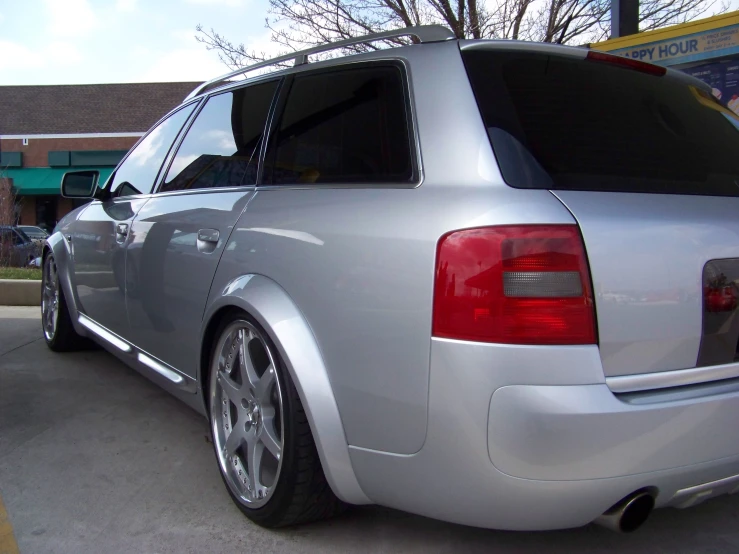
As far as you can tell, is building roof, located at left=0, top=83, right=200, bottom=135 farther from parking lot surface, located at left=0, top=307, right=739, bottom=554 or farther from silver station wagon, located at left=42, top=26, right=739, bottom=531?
silver station wagon, located at left=42, top=26, right=739, bottom=531

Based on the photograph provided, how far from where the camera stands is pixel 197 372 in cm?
303

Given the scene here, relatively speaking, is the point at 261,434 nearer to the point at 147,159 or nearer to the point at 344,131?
the point at 344,131

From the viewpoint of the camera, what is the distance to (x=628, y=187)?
207cm

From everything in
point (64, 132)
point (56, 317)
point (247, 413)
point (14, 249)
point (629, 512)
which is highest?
point (64, 132)

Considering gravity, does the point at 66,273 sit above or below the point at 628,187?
below

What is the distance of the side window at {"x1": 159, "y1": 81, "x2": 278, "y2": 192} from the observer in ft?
9.83

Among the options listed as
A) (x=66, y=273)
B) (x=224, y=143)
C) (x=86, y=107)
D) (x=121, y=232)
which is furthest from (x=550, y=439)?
(x=86, y=107)

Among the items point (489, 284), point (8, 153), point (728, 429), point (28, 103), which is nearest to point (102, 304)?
point (489, 284)

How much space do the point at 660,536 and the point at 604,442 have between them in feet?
3.14

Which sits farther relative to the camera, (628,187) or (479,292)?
(628,187)

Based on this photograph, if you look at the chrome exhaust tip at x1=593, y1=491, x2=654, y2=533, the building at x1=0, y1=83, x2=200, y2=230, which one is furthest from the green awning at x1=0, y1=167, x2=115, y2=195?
the chrome exhaust tip at x1=593, y1=491, x2=654, y2=533

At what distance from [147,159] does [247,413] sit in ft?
6.72

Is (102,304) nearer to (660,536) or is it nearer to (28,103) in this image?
(660,536)

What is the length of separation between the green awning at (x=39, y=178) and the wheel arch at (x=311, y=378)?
3101cm
